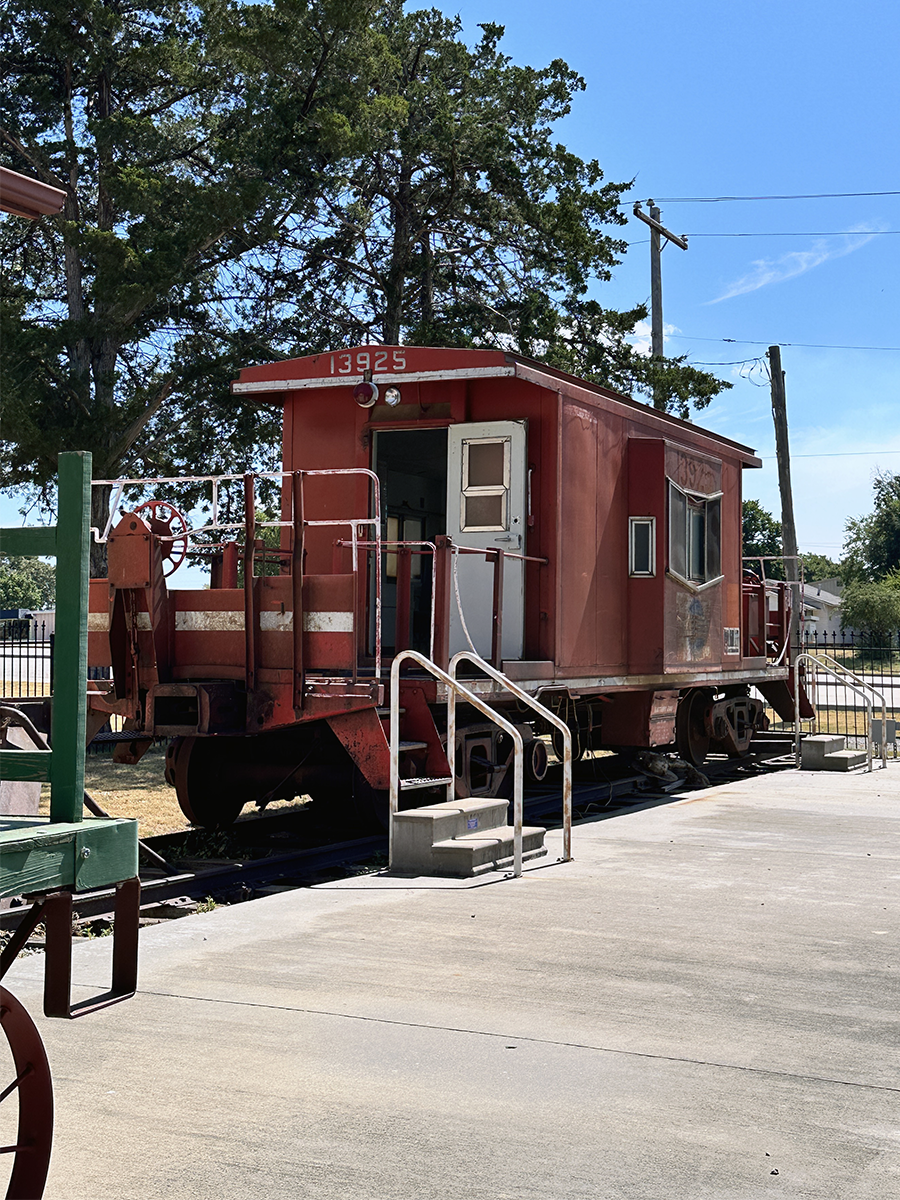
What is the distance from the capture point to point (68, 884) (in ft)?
10.7

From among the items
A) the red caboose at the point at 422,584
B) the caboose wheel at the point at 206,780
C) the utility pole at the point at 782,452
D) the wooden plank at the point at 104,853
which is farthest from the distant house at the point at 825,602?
the wooden plank at the point at 104,853

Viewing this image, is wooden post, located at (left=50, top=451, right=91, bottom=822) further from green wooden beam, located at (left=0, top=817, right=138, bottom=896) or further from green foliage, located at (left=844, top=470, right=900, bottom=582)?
green foliage, located at (left=844, top=470, right=900, bottom=582)

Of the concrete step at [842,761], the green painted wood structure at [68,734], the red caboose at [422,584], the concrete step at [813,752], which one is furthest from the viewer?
the concrete step at [813,752]

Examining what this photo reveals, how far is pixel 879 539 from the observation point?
85.2 metres

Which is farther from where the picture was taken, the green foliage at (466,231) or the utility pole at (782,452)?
the utility pole at (782,452)

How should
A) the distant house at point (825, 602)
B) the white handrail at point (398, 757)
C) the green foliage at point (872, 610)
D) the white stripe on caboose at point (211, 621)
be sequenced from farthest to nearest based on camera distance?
the distant house at point (825, 602) → the green foliage at point (872, 610) → the white stripe on caboose at point (211, 621) → the white handrail at point (398, 757)

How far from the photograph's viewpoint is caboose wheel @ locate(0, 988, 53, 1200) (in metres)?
3.05

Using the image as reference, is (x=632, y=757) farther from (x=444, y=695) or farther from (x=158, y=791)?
(x=444, y=695)

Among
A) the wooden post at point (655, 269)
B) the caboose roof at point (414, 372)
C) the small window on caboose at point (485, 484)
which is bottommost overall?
the small window on caboose at point (485, 484)

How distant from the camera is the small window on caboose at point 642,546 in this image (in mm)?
12055

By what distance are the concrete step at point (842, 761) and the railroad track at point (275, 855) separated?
2335 millimetres

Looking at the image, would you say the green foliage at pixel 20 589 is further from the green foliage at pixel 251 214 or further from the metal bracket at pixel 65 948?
the metal bracket at pixel 65 948

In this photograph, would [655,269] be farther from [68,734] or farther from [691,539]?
[68,734]

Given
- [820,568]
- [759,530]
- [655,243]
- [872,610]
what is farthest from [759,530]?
[655,243]
